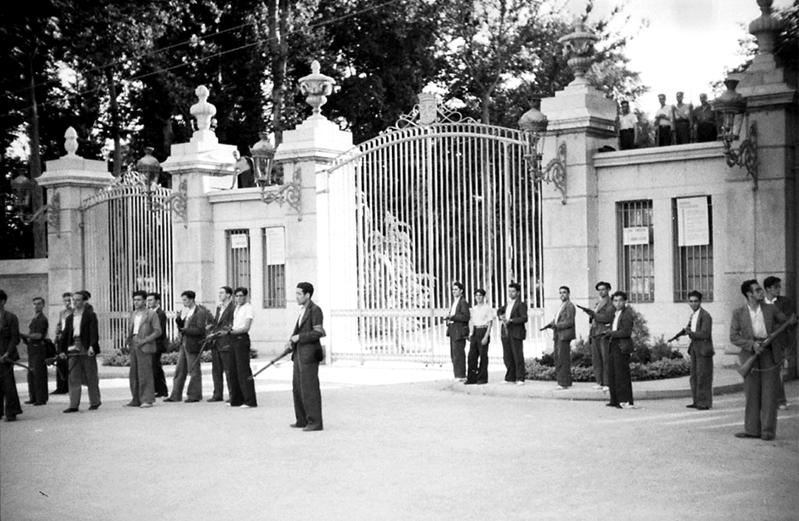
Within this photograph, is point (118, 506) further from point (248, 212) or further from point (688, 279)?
point (248, 212)

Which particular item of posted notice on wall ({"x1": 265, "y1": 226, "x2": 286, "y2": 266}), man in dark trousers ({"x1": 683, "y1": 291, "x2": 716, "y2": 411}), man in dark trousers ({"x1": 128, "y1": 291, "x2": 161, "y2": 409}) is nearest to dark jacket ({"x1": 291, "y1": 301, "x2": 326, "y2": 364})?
man in dark trousers ({"x1": 128, "y1": 291, "x2": 161, "y2": 409})

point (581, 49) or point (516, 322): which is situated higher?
point (581, 49)

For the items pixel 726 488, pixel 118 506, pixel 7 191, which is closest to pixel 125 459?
pixel 118 506

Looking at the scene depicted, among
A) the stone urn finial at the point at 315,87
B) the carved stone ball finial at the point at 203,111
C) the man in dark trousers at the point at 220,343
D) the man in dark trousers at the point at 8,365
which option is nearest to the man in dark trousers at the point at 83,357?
the man in dark trousers at the point at 8,365

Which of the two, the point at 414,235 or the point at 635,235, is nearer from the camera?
the point at 635,235

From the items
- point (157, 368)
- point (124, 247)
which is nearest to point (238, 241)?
point (124, 247)

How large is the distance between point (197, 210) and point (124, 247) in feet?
9.23

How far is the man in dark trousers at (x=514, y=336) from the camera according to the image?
1521cm

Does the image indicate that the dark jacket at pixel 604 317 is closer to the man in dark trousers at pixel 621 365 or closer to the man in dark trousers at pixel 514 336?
the man in dark trousers at pixel 621 365

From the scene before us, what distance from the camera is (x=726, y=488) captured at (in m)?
7.68

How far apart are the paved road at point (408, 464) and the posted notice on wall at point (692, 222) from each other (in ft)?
11.1

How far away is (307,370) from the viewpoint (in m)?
11.7

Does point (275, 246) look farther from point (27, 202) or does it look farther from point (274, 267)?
point (27, 202)

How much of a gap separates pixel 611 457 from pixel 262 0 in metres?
28.6
